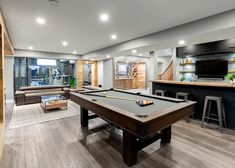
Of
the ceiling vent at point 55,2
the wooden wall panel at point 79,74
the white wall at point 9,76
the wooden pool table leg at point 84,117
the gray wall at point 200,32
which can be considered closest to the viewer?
the ceiling vent at point 55,2

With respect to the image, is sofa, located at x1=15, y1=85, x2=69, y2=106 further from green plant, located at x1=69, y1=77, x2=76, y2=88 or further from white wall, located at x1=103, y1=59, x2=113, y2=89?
white wall, located at x1=103, y1=59, x2=113, y2=89

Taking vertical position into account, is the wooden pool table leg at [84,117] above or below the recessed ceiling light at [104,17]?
below

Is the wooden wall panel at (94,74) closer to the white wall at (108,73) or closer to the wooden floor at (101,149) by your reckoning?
the white wall at (108,73)

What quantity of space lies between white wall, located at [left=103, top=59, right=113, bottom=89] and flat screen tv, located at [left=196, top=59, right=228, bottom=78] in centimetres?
526

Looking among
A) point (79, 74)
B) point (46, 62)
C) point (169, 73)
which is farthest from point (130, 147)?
point (46, 62)

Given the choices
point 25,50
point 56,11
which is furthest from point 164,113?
point 25,50

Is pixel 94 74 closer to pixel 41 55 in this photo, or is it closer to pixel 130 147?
pixel 41 55

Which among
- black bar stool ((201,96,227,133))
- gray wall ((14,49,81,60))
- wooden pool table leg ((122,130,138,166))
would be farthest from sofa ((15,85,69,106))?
black bar stool ((201,96,227,133))

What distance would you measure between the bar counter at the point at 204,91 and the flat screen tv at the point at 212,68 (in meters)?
2.33

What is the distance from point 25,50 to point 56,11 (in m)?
5.44

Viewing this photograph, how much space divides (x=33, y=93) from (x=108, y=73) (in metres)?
4.65

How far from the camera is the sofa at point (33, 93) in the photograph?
19.4 feet

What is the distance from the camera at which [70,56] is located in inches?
343

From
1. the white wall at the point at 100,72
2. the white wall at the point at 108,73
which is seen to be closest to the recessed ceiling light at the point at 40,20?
the white wall at the point at 108,73
